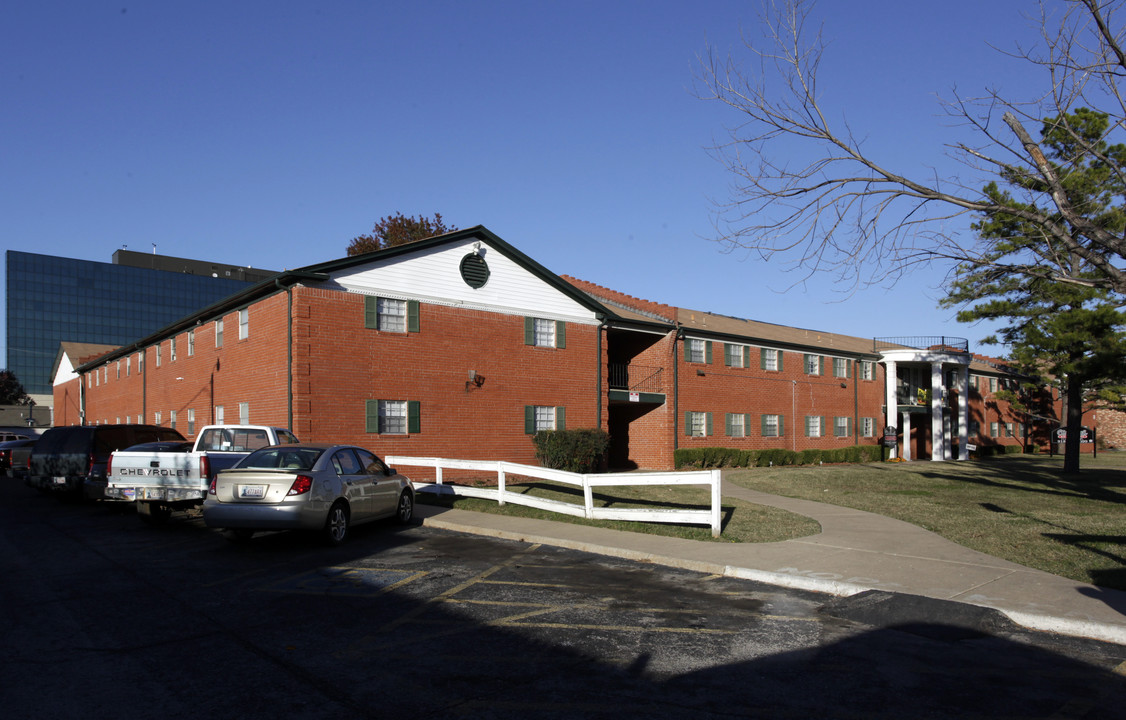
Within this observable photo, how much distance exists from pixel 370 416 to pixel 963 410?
1498 inches

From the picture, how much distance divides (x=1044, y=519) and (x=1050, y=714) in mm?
11023

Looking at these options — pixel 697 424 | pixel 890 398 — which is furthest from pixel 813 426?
pixel 697 424

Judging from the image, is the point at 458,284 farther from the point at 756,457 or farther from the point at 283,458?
the point at 756,457

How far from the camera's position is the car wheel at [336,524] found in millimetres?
11555

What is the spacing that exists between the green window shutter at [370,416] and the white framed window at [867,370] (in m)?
30.5

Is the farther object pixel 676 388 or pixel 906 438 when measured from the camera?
pixel 906 438

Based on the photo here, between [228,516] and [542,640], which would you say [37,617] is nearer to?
[228,516]

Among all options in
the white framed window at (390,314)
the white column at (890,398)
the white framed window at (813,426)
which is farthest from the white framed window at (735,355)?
the white framed window at (390,314)

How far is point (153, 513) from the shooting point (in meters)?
14.2

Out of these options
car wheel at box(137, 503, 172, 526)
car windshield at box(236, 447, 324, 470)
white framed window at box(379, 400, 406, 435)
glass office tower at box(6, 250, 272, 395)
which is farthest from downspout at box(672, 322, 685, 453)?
glass office tower at box(6, 250, 272, 395)

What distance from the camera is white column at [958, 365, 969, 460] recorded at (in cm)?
4534

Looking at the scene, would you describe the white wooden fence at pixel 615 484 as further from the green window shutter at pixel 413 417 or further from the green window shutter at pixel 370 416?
the green window shutter at pixel 413 417

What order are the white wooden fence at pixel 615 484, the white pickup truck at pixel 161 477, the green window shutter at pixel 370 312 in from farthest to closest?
the green window shutter at pixel 370 312, the white pickup truck at pixel 161 477, the white wooden fence at pixel 615 484

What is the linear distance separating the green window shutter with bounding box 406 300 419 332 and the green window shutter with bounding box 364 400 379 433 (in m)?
2.59
